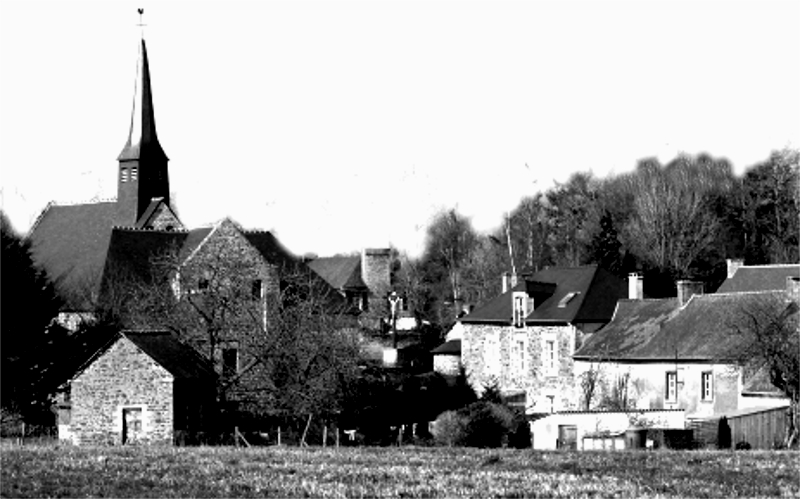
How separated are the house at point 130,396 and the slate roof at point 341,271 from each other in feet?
182

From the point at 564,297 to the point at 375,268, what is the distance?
4237 centimetres

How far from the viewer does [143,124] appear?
72.4 metres

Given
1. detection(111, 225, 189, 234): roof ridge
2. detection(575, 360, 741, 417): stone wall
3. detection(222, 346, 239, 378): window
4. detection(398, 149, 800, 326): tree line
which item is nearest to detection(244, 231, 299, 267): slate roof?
detection(111, 225, 189, 234): roof ridge

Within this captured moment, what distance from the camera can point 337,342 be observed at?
45.8m

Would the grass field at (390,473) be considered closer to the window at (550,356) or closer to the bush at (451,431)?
the bush at (451,431)

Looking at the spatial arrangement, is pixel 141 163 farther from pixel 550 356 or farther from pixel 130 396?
pixel 130 396

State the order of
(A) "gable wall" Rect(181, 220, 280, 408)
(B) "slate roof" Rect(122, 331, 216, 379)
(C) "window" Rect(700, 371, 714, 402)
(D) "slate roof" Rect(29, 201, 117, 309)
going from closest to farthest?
1. (B) "slate roof" Rect(122, 331, 216, 379)
2. (A) "gable wall" Rect(181, 220, 280, 408)
3. (C) "window" Rect(700, 371, 714, 402)
4. (D) "slate roof" Rect(29, 201, 117, 309)

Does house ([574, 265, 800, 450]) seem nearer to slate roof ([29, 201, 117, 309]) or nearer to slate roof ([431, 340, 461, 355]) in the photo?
slate roof ([431, 340, 461, 355])

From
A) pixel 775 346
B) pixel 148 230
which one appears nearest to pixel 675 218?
pixel 148 230

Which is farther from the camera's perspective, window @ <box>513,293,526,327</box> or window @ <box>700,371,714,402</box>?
window @ <box>513,293,526,327</box>

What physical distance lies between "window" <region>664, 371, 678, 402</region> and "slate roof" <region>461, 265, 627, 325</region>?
7.61 meters

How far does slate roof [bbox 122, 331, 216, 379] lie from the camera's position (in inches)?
1629

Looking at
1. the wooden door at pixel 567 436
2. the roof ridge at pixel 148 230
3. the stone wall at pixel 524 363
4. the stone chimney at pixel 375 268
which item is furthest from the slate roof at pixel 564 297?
the stone chimney at pixel 375 268

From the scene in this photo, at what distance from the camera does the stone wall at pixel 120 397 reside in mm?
41156
